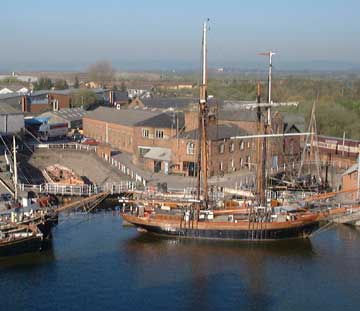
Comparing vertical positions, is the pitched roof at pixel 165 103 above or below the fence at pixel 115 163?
above

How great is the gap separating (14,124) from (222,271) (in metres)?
A: 27.4

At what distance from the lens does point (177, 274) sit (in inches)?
981

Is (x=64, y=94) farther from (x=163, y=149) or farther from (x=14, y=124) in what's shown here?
(x=163, y=149)

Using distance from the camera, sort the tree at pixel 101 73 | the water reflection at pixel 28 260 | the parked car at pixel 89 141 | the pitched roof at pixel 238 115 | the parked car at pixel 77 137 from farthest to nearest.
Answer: the tree at pixel 101 73
the parked car at pixel 77 137
the parked car at pixel 89 141
the pitched roof at pixel 238 115
the water reflection at pixel 28 260

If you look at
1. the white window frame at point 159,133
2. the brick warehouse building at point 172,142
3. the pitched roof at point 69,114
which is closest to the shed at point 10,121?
the brick warehouse building at point 172,142

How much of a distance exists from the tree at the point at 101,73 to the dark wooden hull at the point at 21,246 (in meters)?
96.3

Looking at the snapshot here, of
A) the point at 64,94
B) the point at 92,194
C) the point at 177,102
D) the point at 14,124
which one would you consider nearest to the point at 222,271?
the point at 92,194

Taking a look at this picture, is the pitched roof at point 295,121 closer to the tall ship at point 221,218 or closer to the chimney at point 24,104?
the tall ship at point 221,218

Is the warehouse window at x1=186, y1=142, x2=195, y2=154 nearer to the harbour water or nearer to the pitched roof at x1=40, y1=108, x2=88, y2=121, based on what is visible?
the harbour water

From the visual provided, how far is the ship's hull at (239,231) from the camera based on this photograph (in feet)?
96.5

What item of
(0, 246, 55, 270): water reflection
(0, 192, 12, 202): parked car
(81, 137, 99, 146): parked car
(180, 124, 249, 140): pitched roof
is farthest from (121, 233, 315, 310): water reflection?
(81, 137, 99, 146): parked car

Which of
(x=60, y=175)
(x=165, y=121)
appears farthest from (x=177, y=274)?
(x=165, y=121)

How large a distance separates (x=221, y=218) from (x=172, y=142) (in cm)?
1212

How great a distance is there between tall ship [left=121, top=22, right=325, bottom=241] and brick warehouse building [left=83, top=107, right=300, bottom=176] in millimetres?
9008
